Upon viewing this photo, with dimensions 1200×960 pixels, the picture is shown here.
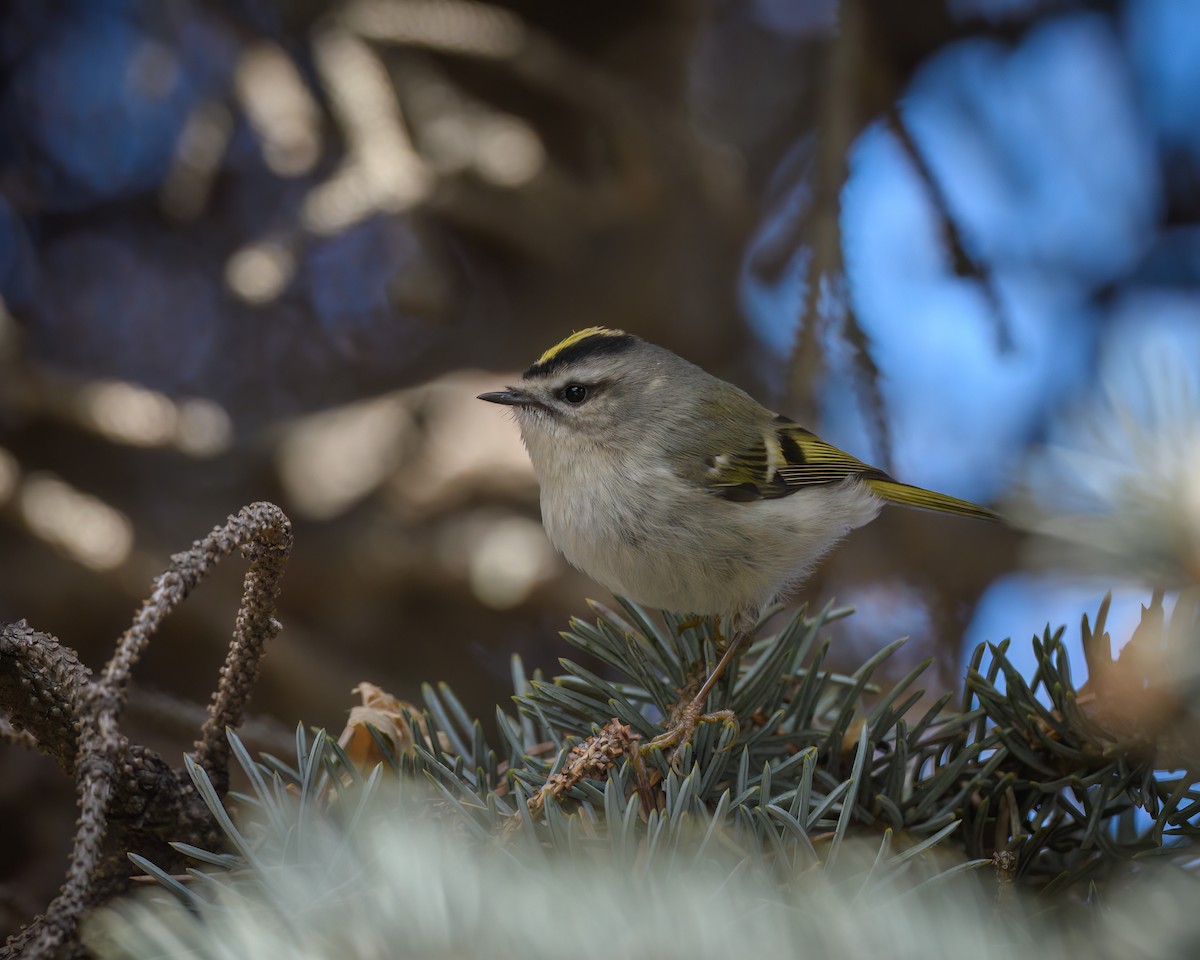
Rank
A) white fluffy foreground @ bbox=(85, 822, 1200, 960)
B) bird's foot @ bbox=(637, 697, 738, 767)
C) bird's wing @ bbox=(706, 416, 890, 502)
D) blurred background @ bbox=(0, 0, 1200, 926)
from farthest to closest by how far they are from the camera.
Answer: blurred background @ bbox=(0, 0, 1200, 926) < bird's wing @ bbox=(706, 416, 890, 502) < bird's foot @ bbox=(637, 697, 738, 767) < white fluffy foreground @ bbox=(85, 822, 1200, 960)

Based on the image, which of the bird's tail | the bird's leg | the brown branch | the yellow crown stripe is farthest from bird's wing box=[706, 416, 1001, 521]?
the brown branch

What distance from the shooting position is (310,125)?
4.94 ft

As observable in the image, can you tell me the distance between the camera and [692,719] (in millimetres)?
648

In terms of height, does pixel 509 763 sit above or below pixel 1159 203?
below

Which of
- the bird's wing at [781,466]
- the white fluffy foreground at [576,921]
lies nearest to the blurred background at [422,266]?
the bird's wing at [781,466]

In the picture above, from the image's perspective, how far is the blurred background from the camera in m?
1.36

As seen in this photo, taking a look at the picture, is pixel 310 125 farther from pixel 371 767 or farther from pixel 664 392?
pixel 371 767

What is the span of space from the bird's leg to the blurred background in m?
0.64

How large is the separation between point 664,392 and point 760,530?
0.27 metres

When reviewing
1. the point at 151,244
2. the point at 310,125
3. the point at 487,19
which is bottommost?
the point at 151,244

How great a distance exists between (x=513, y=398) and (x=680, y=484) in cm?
25

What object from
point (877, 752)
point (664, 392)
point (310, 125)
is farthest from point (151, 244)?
point (877, 752)

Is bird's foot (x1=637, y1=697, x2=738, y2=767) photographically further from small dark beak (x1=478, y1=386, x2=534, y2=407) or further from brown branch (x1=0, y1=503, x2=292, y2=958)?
small dark beak (x1=478, y1=386, x2=534, y2=407)

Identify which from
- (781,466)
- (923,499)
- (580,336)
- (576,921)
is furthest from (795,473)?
(576,921)
